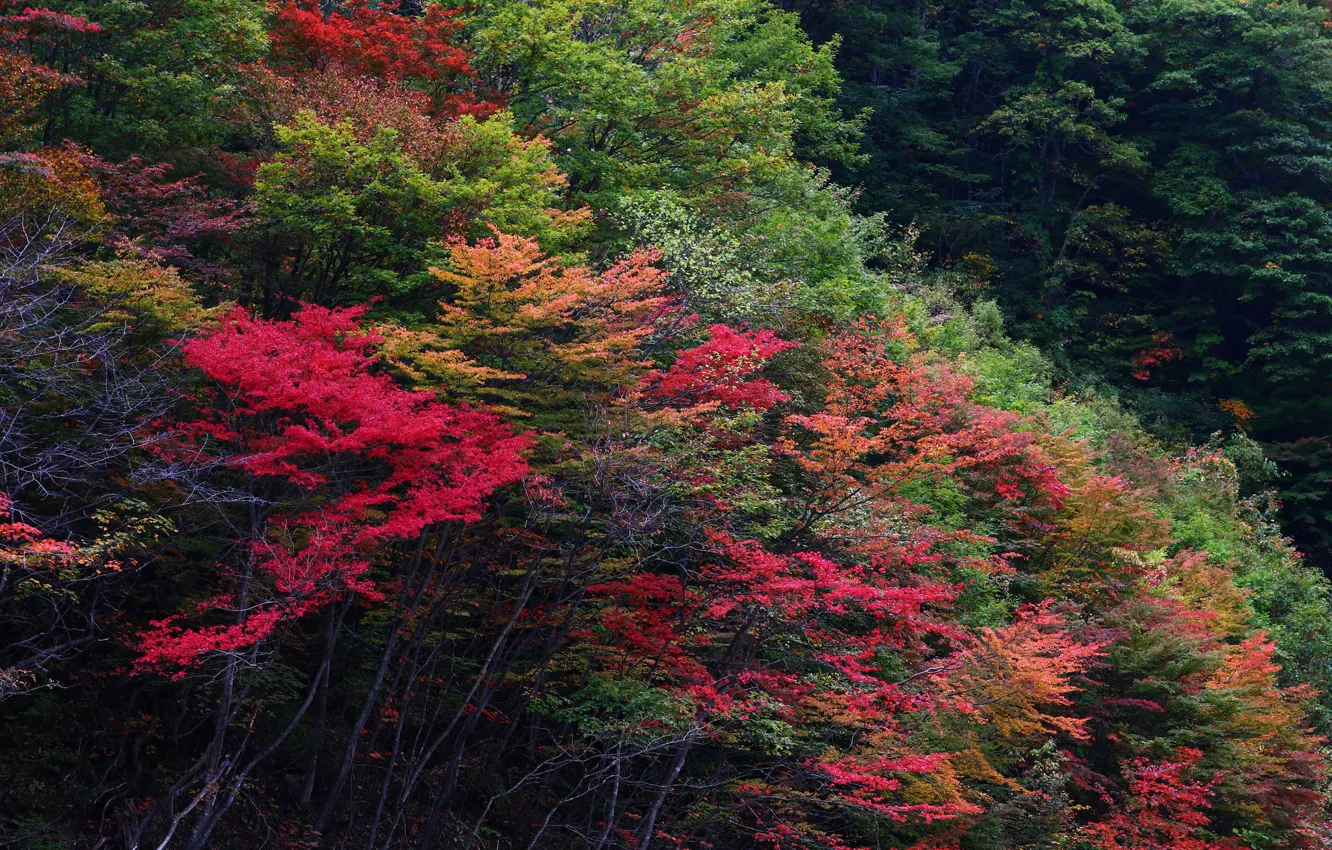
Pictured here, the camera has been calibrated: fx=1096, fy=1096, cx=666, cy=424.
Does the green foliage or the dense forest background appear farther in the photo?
the green foliage

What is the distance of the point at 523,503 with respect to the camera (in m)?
13.1

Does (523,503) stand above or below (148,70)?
below

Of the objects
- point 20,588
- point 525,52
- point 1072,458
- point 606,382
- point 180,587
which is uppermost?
point 525,52

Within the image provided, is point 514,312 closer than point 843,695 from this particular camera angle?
Yes

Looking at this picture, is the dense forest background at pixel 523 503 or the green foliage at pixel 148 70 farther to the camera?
the green foliage at pixel 148 70

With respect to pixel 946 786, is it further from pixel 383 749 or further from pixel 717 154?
pixel 717 154

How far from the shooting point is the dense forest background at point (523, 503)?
1117cm

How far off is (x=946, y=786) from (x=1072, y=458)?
8.65m

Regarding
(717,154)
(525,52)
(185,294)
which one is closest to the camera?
(185,294)

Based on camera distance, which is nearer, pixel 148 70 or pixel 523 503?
pixel 523 503

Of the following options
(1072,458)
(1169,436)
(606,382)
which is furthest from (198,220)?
(1169,436)

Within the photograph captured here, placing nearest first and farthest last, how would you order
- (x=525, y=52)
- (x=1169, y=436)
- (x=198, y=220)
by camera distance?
(x=198, y=220), (x=525, y=52), (x=1169, y=436)

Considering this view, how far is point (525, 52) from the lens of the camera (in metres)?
18.2

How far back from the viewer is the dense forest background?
36.7 ft
